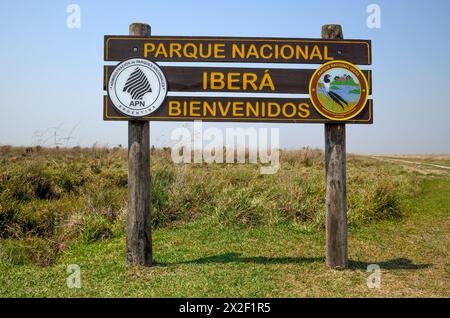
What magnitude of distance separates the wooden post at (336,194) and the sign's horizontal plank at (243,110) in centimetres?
32

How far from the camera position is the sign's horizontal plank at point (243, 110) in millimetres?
5789

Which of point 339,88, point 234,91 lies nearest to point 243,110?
point 234,91

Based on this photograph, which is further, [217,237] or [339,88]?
[217,237]

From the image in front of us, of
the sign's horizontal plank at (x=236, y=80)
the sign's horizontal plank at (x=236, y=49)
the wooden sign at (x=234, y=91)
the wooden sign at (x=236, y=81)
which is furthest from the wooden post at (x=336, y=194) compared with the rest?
the sign's horizontal plank at (x=236, y=49)

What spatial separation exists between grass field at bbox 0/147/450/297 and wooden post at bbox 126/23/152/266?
0.30 meters

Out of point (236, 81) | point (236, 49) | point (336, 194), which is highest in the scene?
point (236, 49)

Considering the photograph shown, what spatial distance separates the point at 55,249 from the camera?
8242 millimetres

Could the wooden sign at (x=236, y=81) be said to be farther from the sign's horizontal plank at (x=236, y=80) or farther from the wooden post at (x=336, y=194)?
the wooden post at (x=336, y=194)

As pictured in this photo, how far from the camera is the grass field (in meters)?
5.25

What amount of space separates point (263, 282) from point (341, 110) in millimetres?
2670

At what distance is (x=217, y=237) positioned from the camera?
26.2ft

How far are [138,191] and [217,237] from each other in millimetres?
2712

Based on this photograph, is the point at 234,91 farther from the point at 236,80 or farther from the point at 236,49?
the point at 236,49

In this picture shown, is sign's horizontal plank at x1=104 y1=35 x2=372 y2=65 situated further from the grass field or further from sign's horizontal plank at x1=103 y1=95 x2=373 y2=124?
the grass field
